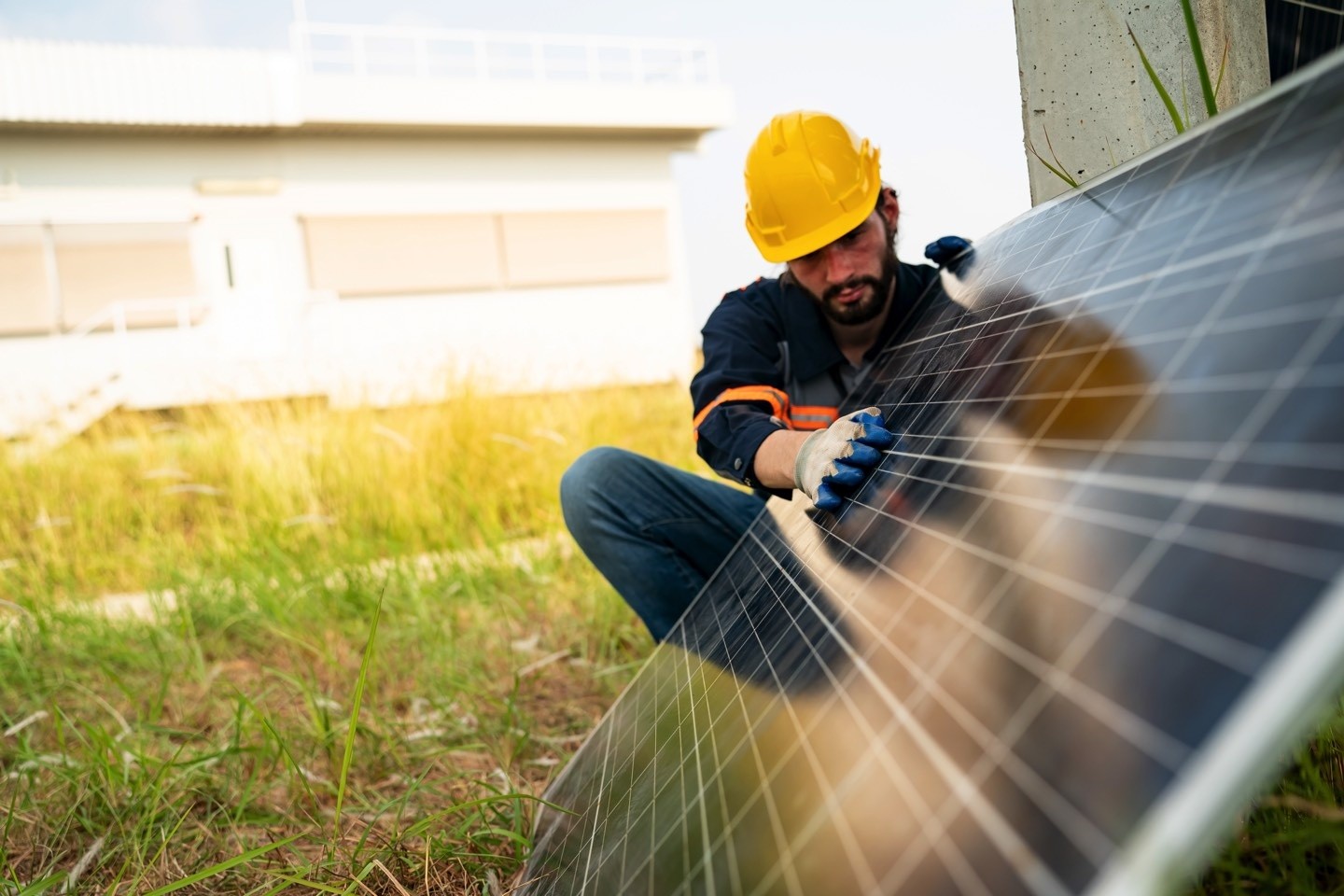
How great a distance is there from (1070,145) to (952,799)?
2.37 meters

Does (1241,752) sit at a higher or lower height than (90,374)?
lower

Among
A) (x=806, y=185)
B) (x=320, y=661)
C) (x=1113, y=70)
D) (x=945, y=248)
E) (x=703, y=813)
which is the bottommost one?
(x=320, y=661)

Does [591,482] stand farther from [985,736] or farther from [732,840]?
[985,736]

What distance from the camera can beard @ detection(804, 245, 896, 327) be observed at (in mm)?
2850

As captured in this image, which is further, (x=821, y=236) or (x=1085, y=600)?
(x=821, y=236)

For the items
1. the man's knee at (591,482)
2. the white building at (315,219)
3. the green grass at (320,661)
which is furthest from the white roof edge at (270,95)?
the man's knee at (591,482)

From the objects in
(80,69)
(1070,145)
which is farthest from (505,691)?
(80,69)

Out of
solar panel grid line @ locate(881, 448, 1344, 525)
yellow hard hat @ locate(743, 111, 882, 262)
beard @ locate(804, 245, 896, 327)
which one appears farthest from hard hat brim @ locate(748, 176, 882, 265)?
solar panel grid line @ locate(881, 448, 1344, 525)

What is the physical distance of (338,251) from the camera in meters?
19.4

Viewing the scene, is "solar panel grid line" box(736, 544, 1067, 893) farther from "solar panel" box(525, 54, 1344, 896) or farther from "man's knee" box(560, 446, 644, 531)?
"man's knee" box(560, 446, 644, 531)

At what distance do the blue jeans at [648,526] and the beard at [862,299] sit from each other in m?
0.72

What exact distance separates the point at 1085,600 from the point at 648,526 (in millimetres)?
2594

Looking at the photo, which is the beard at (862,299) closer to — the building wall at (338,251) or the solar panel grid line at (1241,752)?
the solar panel grid line at (1241,752)

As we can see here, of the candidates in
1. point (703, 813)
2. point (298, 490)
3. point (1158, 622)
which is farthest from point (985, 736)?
point (298, 490)
